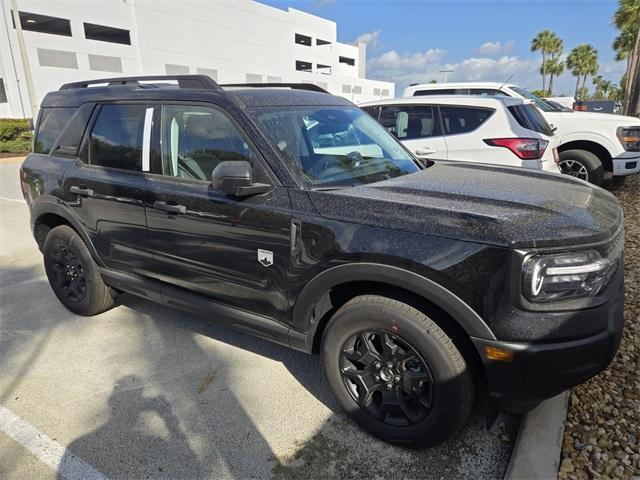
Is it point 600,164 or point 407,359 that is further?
point 600,164

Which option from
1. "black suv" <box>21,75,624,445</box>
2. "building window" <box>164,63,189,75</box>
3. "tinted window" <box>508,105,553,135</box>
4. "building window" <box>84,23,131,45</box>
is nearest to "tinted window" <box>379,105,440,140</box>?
"tinted window" <box>508,105,553,135</box>

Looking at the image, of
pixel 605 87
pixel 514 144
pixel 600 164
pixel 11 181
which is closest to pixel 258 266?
pixel 514 144

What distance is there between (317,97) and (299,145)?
0.78m

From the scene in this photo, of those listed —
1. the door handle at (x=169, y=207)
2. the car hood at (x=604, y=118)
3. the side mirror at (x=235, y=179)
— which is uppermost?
the car hood at (x=604, y=118)

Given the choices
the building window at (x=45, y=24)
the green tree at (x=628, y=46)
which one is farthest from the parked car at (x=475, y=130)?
the building window at (x=45, y=24)

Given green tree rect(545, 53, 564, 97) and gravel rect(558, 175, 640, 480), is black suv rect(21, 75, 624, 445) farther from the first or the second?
green tree rect(545, 53, 564, 97)

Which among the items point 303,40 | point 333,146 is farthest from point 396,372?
point 303,40

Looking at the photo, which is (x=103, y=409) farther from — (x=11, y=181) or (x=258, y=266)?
(x=11, y=181)

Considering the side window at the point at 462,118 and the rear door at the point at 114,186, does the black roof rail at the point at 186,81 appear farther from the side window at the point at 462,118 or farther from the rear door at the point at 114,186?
the side window at the point at 462,118

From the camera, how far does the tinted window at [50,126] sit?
378 centimetres

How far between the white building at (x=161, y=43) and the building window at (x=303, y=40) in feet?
0.48

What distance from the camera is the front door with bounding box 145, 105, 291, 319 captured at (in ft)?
8.41

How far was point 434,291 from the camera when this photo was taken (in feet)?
6.79

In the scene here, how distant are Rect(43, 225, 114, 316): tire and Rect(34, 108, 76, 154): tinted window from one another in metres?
0.74
